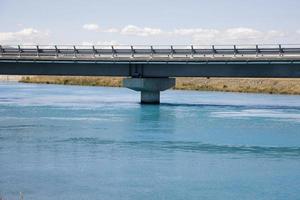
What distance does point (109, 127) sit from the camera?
177 feet

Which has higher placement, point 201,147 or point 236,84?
point 201,147

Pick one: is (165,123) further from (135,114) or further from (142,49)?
(142,49)

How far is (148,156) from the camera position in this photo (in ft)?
123

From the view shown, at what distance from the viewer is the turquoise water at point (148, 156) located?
91.5 ft

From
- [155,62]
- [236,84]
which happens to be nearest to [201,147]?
[155,62]

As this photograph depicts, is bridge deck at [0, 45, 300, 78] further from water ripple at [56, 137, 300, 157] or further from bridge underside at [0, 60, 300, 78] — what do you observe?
water ripple at [56, 137, 300, 157]

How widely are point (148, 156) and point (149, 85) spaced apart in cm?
4338

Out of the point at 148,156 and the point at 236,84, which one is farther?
the point at 236,84

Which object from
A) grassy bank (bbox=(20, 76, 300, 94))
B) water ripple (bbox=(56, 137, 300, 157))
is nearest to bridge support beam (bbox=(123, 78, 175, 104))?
water ripple (bbox=(56, 137, 300, 157))

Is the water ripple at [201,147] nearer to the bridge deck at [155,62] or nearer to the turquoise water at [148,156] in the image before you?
the turquoise water at [148,156]

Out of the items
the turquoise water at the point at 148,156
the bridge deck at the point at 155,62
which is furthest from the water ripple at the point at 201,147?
the bridge deck at the point at 155,62

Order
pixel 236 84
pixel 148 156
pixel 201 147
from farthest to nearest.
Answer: pixel 236 84
pixel 201 147
pixel 148 156

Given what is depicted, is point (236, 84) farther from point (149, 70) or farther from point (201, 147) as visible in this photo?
point (201, 147)

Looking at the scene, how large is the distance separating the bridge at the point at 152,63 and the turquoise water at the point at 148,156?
369 inches
